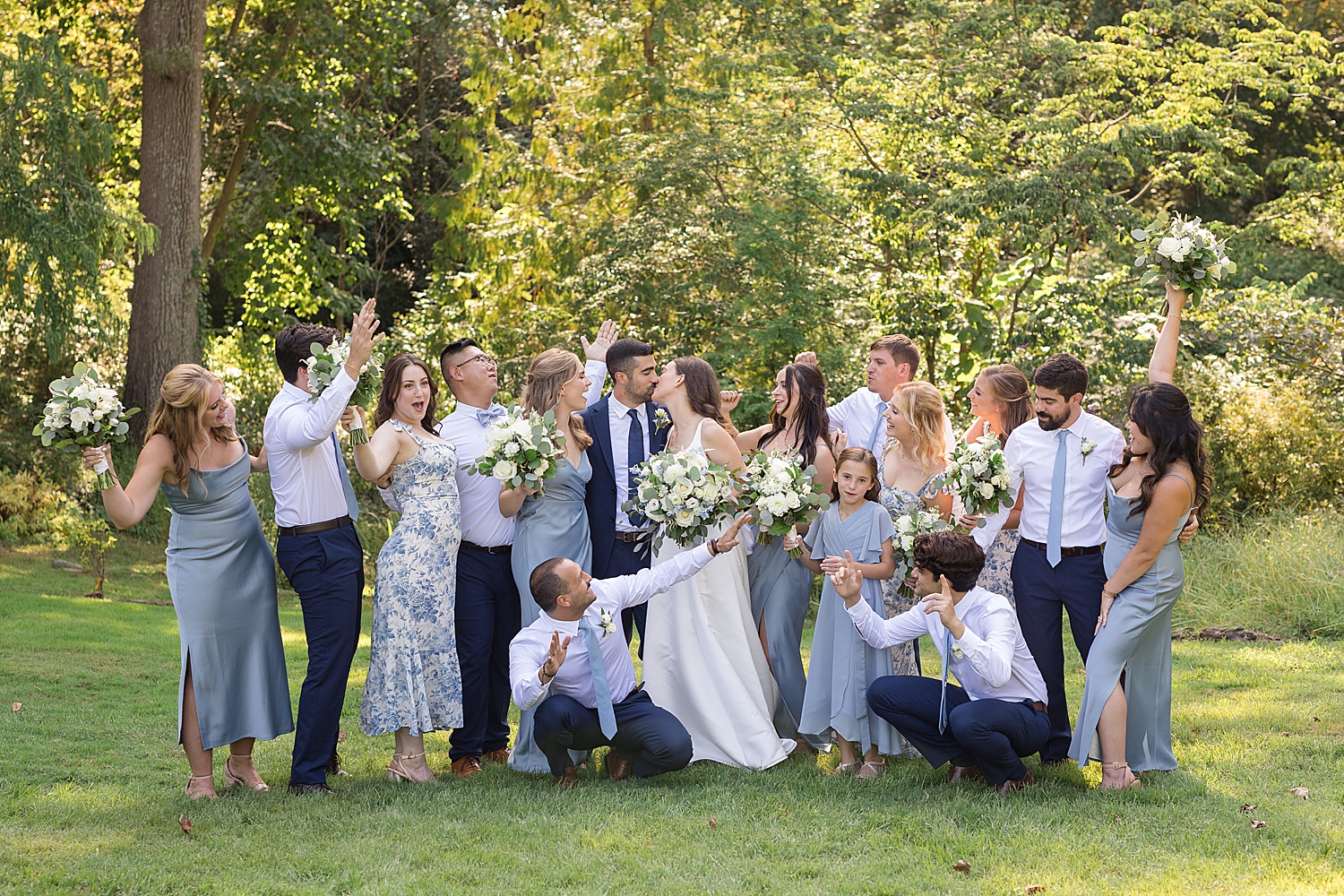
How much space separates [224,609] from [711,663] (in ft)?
8.21

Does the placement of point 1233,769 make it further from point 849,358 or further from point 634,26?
point 634,26

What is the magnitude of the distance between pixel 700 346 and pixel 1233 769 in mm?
8476

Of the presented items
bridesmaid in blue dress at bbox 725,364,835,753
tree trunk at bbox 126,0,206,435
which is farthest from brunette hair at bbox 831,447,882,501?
tree trunk at bbox 126,0,206,435

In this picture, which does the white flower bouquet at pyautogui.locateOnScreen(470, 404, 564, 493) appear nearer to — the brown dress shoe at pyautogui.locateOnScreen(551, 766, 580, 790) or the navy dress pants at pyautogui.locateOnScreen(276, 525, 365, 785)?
the navy dress pants at pyautogui.locateOnScreen(276, 525, 365, 785)

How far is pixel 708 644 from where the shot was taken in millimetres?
6621

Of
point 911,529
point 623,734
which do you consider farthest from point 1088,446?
point 623,734

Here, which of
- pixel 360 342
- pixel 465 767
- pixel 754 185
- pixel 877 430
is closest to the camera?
pixel 360 342

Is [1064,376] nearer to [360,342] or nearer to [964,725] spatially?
[964,725]

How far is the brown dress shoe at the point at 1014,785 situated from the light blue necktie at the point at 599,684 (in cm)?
186

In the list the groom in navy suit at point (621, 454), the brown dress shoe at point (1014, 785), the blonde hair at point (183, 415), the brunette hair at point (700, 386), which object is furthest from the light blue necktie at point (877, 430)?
the blonde hair at point (183, 415)

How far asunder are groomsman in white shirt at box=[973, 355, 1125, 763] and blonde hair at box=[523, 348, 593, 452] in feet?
7.44

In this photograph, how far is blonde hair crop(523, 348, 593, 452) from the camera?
6.55 m

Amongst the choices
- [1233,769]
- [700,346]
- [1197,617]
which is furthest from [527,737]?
[700,346]

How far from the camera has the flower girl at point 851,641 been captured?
6.34m
